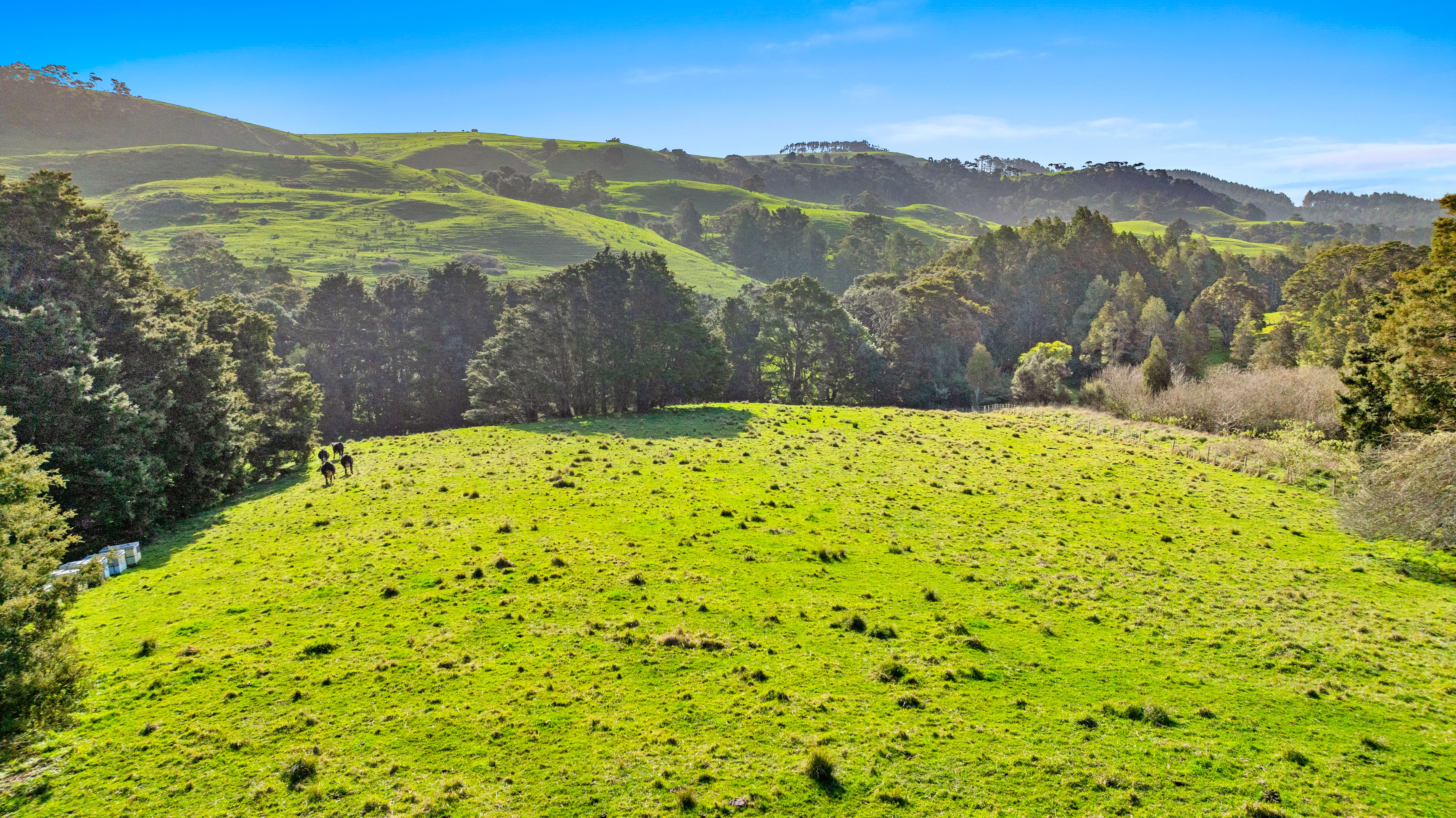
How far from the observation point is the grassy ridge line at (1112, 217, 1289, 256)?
516 feet

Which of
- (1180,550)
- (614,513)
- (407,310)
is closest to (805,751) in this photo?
(614,513)

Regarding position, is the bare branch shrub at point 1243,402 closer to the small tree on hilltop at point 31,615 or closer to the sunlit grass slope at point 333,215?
the small tree on hilltop at point 31,615

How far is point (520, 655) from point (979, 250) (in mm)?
111905

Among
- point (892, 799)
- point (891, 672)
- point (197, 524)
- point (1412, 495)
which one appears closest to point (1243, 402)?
point (1412, 495)

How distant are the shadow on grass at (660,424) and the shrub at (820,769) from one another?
34.2 meters

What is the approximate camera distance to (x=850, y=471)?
119 ft

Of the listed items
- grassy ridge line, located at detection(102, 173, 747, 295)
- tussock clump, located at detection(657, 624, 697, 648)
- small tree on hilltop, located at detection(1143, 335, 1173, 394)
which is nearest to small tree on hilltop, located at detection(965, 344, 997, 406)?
small tree on hilltop, located at detection(1143, 335, 1173, 394)

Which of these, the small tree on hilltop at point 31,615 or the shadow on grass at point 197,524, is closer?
the small tree on hilltop at point 31,615

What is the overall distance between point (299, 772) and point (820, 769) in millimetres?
9183

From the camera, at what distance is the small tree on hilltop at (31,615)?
11.3 m

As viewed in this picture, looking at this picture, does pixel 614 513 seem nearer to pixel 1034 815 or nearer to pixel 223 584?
pixel 223 584

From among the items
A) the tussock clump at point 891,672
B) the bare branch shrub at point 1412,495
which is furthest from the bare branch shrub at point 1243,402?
the tussock clump at point 891,672

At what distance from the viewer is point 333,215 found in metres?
143

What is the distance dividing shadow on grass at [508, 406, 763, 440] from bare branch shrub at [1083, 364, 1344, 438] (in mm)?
32130
